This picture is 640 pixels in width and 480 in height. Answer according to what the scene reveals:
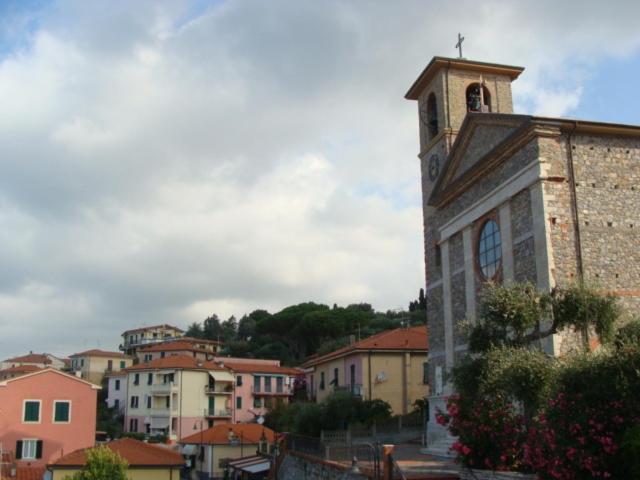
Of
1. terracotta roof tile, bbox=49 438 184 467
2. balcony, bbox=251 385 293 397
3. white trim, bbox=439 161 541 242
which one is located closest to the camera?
white trim, bbox=439 161 541 242

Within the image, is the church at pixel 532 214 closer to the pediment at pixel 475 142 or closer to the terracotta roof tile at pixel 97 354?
the pediment at pixel 475 142

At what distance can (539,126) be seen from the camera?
18109mm

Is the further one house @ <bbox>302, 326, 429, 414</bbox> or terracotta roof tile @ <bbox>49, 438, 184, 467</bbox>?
house @ <bbox>302, 326, 429, 414</bbox>

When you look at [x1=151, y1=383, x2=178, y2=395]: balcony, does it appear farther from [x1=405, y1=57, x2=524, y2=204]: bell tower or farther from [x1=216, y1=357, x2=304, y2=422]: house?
[x1=405, y1=57, x2=524, y2=204]: bell tower

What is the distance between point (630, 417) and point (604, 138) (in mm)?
10156

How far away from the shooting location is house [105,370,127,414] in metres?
67.5

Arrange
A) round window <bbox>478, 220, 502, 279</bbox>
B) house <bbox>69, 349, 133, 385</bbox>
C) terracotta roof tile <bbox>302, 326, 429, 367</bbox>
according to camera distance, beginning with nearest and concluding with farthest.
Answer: round window <bbox>478, 220, 502, 279</bbox>, terracotta roof tile <bbox>302, 326, 429, 367</bbox>, house <bbox>69, 349, 133, 385</bbox>

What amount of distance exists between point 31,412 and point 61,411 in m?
1.66

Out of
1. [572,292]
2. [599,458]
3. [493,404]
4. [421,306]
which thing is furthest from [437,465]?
[421,306]

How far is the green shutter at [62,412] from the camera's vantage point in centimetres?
4097

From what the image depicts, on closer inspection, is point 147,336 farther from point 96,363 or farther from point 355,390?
point 355,390

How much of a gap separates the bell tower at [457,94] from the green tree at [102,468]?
1646 centimetres

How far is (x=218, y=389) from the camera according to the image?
60.7 m

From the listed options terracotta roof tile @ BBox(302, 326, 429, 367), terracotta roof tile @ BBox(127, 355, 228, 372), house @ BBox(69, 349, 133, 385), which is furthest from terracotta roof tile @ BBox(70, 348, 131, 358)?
terracotta roof tile @ BBox(302, 326, 429, 367)
